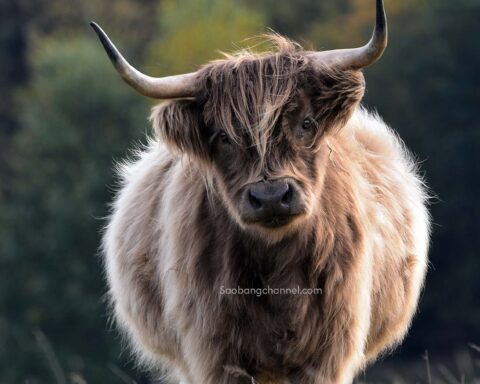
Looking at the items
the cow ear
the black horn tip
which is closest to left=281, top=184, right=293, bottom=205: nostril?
the cow ear

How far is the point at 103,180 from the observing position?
116 ft

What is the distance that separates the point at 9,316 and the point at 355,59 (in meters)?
30.2

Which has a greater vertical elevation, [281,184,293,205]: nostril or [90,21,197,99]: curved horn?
[90,21,197,99]: curved horn

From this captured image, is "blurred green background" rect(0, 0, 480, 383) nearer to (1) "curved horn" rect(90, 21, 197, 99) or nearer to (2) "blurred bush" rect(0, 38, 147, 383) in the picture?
(2) "blurred bush" rect(0, 38, 147, 383)

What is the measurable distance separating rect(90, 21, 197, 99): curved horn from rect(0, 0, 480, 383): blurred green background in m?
25.1

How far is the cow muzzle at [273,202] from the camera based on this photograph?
6.65 metres

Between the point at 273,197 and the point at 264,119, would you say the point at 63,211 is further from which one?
the point at 273,197

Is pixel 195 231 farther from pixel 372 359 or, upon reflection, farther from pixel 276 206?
pixel 372 359

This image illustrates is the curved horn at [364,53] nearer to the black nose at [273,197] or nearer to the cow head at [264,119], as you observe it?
the cow head at [264,119]

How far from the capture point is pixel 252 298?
7.14 m

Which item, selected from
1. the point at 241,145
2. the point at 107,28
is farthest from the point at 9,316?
the point at 241,145

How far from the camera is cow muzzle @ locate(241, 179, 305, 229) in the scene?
6.65 metres

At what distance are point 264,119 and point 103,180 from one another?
2886cm

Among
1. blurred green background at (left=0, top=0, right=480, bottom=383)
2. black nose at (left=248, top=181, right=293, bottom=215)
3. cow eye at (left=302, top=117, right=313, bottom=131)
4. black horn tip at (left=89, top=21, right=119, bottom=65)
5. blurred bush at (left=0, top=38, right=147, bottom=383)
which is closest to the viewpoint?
black horn tip at (left=89, top=21, right=119, bottom=65)
